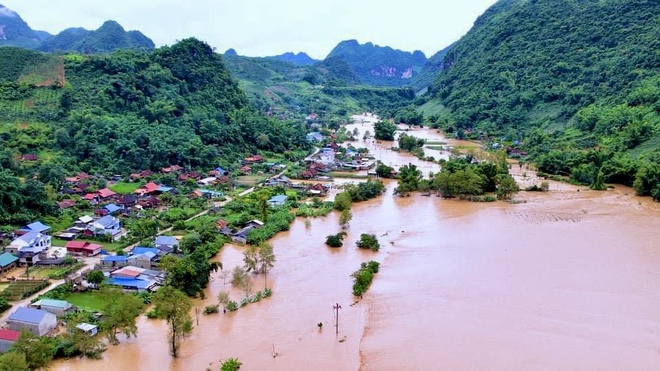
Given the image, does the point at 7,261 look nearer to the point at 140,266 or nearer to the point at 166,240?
the point at 140,266

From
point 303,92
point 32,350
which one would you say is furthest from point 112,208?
point 303,92

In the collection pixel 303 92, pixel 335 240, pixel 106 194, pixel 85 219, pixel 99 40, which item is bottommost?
pixel 335 240

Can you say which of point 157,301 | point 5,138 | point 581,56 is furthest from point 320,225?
point 581,56

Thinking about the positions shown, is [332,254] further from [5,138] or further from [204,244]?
[5,138]

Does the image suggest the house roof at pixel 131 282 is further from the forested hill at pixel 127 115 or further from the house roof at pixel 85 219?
the forested hill at pixel 127 115

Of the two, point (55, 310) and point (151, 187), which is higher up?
point (151, 187)

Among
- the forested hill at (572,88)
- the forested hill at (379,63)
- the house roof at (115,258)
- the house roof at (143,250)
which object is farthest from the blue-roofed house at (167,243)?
the forested hill at (379,63)

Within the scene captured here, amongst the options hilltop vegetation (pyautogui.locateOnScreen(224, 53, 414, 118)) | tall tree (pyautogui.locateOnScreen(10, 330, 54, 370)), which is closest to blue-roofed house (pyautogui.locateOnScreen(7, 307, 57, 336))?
tall tree (pyautogui.locateOnScreen(10, 330, 54, 370))
